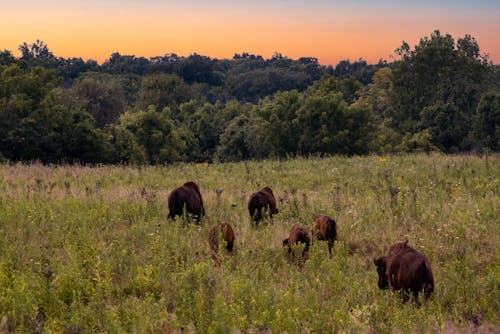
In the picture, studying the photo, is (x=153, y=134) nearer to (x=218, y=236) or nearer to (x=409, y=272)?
(x=218, y=236)

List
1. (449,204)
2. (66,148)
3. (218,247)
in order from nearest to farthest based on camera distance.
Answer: (218,247), (449,204), (66,148)

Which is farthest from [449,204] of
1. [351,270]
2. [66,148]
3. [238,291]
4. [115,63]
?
[115,63]

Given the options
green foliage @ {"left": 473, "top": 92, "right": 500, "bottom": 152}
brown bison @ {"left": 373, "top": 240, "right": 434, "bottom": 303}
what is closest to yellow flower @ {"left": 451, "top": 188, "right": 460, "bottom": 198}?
brown bison @ {"left": 373, "top": 240, "right": 434, "bottom": 303}

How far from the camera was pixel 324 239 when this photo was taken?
8.17m

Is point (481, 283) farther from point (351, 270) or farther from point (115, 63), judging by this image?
point (115, 63)

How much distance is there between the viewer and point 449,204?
10633 mm

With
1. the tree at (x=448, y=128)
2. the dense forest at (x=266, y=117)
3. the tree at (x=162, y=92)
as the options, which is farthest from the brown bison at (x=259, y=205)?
the tree at (x=162, y=92)

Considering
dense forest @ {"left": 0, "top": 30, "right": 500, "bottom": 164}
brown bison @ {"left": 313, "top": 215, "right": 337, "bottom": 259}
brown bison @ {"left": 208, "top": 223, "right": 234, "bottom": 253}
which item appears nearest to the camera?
brown bison @ {"left": 208, "top": 223, "right": 234, "bottom": 253}

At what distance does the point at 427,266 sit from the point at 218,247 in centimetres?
318

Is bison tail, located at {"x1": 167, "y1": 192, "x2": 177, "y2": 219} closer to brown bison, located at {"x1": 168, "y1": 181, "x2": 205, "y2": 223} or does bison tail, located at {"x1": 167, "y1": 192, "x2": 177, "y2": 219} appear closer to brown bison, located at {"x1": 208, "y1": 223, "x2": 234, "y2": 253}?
brown bison, located at {"x1": 168, "y1": 181, "x2": 205, "y2": 223}

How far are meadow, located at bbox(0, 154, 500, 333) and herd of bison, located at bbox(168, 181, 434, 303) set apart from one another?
17 centimetres

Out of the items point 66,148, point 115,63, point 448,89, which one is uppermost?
point 115,63

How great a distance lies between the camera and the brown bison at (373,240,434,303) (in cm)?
567

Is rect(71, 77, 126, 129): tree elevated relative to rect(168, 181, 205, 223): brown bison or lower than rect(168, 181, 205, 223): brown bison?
elevated
